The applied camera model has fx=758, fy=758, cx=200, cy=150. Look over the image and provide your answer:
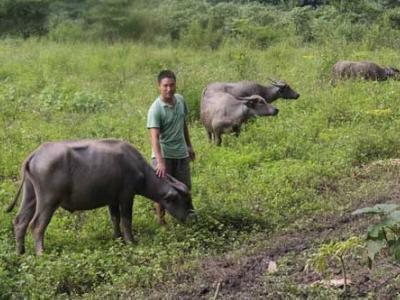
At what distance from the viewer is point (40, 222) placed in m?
6.99

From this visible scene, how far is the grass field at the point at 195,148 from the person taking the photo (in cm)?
640

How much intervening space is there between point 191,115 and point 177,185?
562cm

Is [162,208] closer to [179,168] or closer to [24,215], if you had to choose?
[179,168]

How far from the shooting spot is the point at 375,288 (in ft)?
16.2

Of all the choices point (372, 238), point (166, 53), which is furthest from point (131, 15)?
point (372, 238)

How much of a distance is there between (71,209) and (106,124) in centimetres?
504

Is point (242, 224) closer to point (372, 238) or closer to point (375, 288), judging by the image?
point (375, 288)

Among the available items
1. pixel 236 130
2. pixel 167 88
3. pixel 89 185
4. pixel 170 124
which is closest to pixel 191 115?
pixel 236 130

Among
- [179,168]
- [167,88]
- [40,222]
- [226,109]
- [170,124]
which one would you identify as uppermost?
[167,88]

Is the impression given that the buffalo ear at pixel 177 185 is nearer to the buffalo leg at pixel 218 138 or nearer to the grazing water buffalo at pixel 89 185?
the grazing water buffalo at pixel 89 185

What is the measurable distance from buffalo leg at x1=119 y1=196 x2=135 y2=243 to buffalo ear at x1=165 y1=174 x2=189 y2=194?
0.45 m

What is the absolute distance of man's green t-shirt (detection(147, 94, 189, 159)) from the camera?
24.7 ft

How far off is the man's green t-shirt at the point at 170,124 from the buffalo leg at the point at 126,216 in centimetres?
58

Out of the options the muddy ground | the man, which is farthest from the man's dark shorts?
the muddy ground
